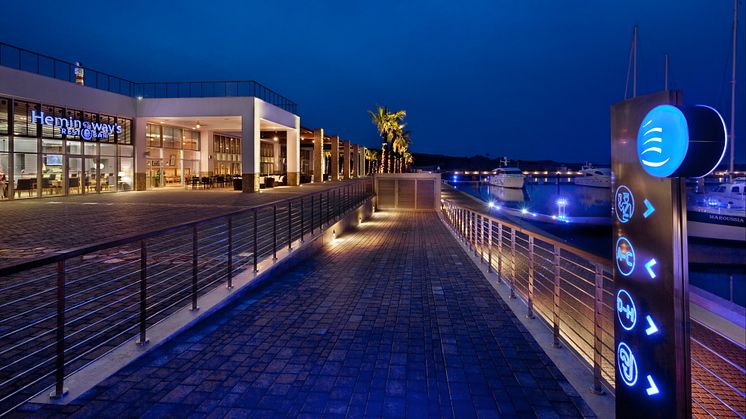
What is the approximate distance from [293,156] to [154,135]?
9198 millimetres

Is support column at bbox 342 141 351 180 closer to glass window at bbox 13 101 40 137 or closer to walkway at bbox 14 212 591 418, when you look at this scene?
glass window at bbox 13 101 40 137

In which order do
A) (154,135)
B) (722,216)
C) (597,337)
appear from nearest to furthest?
1. (597,337)
2. (722,216)
3. (154,135)

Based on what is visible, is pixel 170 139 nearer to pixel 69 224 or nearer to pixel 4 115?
pixel 4 115

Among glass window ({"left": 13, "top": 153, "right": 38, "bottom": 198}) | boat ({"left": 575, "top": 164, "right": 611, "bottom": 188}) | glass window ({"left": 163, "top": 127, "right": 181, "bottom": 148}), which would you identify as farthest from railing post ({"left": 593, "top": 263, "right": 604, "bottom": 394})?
boat ({"left": 575, "top": 164, "right": 611, "bottom": 188})

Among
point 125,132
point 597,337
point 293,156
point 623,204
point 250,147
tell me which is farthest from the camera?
point 293,156

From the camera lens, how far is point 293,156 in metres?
34.2

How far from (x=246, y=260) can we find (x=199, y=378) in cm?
432

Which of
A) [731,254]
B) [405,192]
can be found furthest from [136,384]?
[731,254]

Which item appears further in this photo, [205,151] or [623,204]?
[205,151]

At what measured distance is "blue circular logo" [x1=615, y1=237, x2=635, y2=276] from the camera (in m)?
2.35

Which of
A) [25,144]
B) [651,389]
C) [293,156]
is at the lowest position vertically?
[651,389]

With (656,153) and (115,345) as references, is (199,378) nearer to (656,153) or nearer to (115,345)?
(115,345)

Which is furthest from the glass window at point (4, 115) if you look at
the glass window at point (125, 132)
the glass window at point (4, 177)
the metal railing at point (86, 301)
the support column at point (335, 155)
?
the support column at point (335, 155)

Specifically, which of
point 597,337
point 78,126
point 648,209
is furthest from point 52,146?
point 648,209
